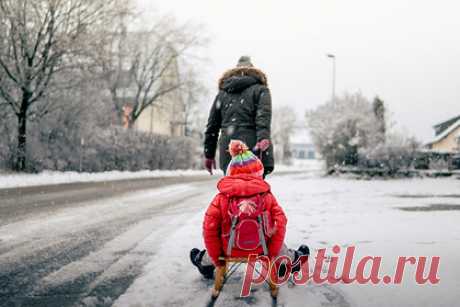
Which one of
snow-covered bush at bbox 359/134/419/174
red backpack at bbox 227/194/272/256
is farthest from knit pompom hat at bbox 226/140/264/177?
snow-covered bush at bbox 359/134/419/174

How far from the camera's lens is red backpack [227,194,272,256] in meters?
3.27

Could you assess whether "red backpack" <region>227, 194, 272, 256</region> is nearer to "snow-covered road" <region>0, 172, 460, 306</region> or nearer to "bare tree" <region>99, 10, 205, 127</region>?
"snow-covered road" <region>0, 172, 460, 306</region>

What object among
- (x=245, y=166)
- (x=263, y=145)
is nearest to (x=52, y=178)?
(x=263, y=145)

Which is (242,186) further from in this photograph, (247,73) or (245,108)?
(247,73)

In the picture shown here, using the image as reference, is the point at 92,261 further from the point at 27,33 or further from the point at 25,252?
the point at 27,33

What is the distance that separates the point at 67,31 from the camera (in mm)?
19391

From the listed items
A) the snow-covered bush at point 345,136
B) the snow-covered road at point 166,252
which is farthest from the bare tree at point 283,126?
the snow-covered road at point 166,252

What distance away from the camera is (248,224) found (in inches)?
129

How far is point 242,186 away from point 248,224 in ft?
0.90

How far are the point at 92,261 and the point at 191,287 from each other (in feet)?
4.49

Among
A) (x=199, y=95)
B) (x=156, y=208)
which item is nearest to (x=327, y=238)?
(x=156, y=208)

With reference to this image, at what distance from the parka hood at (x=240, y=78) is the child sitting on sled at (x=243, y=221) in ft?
4.05

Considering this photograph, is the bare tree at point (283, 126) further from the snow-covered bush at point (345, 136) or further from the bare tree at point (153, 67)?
the snow-covered bush at point (345, 136)

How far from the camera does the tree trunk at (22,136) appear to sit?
1839 cm
